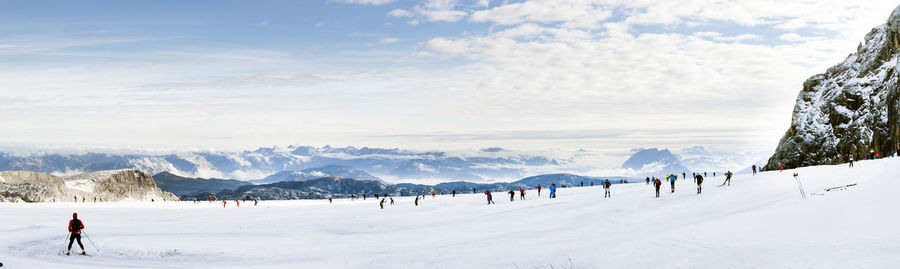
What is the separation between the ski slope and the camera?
18328 mm

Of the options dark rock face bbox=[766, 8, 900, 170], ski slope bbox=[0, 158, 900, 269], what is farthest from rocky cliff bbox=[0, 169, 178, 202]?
dark rock face bbox=[766, 8, 900, 170]

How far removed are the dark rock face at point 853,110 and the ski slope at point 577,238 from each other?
203 ft

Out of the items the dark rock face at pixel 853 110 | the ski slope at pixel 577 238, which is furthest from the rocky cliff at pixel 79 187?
the dark rock face at pixel 853 110

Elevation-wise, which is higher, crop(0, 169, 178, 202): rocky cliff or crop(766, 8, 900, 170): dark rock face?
crop(766, 8, 900, 170): dark rock face

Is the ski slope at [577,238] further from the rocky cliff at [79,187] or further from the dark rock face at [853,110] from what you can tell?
the rocky cliff at [79,187]

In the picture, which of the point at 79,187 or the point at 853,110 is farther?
the point at 79,187

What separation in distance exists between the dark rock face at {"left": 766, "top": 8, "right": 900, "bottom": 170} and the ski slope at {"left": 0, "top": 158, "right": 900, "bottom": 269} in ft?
203

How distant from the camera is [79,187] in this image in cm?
12644

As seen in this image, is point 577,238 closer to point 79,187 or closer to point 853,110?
point 853,110

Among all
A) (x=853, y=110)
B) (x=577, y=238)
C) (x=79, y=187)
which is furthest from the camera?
(x=79, y=187)

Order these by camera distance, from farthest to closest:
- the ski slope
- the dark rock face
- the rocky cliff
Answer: the rocky cliff < the dark rock face < the ski slope

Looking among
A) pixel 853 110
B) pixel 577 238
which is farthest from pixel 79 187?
pixel 853 110

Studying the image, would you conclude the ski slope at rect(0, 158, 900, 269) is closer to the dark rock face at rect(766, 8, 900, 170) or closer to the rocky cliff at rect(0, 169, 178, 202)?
the dark rock face at rect(766, 8, 900, 170)

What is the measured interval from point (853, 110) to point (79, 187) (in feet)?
531
